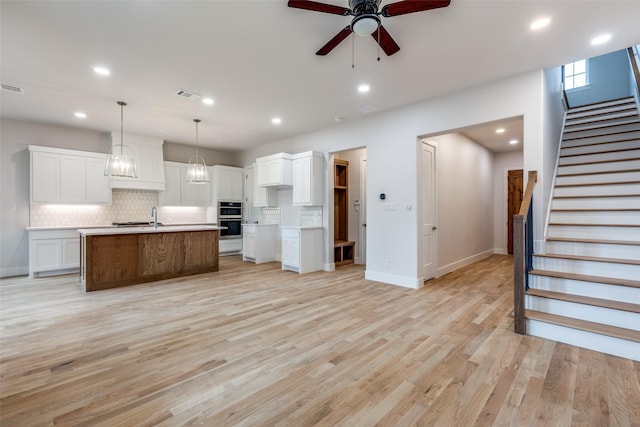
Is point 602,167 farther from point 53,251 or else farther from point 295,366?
point 53,251

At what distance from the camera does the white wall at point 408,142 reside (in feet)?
11.5

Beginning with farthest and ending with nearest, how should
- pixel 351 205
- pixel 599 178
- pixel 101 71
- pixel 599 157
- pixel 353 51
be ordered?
pixel 351 205, pixel 599 157, pixel 599 178, pixel 101 71, pixel 353 51

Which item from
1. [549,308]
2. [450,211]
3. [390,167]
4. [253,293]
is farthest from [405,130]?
[253,293]

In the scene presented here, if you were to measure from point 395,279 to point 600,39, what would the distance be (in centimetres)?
375

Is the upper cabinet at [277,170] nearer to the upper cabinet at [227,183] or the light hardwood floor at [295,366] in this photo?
the upper cabinet at [227,183]

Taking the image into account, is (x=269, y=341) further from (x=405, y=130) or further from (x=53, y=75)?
(x=53, y=75)

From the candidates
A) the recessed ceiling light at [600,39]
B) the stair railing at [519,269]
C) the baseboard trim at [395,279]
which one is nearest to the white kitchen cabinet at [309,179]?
the baseboard trim at [395,279]

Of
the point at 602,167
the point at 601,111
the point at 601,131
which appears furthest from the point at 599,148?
the point at 601,111

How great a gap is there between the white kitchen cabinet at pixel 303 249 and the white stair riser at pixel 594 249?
12.2ft

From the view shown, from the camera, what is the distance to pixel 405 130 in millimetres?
4668

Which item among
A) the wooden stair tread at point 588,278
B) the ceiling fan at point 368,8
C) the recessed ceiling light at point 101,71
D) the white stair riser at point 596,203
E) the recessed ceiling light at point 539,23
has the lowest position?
the wooden stair tread at point 588,278

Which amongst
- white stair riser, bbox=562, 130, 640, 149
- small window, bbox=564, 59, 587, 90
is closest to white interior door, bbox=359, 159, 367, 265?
white stair riser, bbox=562, 130, 640, 149

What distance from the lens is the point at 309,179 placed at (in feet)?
19.2

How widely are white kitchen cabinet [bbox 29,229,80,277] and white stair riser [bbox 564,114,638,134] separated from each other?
9.44 metres
